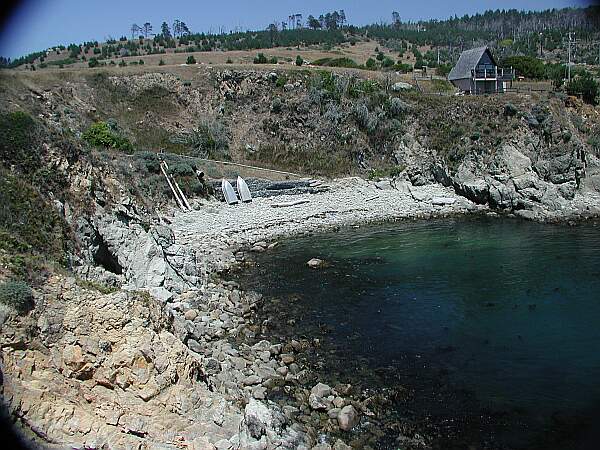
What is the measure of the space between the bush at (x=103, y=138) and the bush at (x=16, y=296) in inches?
1129

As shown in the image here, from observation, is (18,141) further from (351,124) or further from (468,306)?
(351,124)

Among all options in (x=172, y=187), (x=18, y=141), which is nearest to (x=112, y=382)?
(x=18, y=141)

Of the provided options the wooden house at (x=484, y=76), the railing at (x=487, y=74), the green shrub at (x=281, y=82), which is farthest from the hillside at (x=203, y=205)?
the railing at (x=487, y=74)

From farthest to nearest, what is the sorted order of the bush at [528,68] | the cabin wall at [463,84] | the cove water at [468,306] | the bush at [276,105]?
the bush at [528,68]
the cabin wall at [463,84]
the bush at [276,105]
the cove water at [468,306]

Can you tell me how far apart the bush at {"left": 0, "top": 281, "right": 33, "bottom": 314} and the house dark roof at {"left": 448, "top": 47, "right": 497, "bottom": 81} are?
50690 mm

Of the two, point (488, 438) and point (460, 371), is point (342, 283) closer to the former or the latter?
point (460, 371)

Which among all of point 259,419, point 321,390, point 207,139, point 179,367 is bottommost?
point 321,390

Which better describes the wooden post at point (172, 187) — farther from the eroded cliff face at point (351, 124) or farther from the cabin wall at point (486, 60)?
the cabin wall at point (486, 60)

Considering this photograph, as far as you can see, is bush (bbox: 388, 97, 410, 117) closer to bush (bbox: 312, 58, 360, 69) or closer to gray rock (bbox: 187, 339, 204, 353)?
bush (bbox: 312, 58, 360, 69)

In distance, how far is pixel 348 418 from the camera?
1367 centimetres

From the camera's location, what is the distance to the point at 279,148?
4803 centimetres

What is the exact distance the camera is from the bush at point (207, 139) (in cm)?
4569

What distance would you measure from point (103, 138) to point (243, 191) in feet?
37.4

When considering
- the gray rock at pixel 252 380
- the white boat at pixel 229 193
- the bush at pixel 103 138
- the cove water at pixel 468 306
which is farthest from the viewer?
the white boat at pixel 229 193
